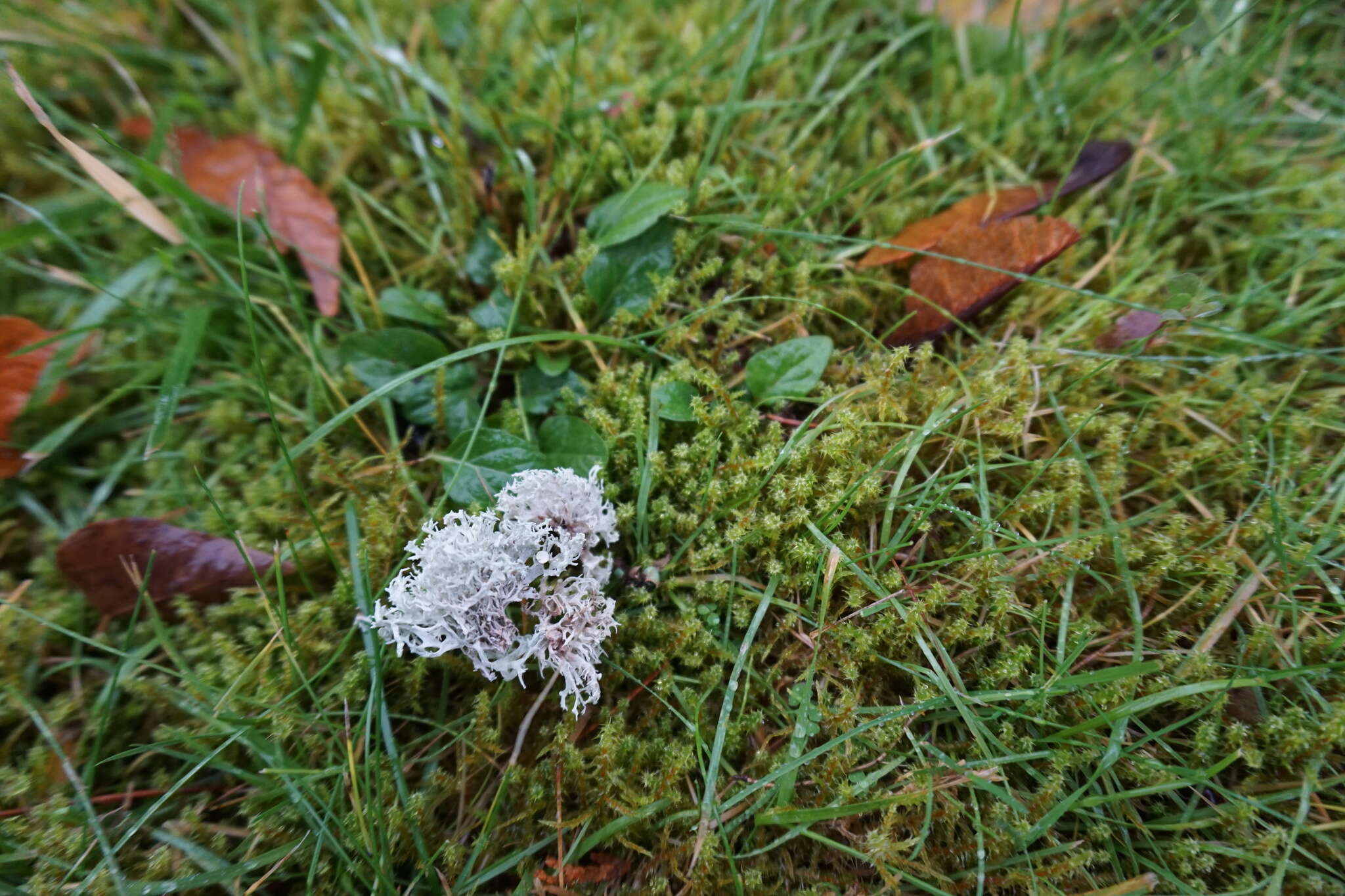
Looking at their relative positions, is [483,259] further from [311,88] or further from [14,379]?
[14,379]

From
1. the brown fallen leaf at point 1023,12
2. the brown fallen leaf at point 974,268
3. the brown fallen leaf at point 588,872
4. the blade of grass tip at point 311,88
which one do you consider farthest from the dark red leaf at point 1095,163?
the blade of grass tip at point 311,88

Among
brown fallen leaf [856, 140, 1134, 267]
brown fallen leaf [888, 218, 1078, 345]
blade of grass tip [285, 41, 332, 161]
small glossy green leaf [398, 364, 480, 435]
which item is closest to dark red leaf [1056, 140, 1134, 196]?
brown fallen leaf [856, 140, 1134, 267]

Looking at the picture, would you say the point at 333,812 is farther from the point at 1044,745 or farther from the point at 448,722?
the point at 1044,745

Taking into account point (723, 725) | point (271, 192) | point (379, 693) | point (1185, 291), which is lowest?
point (723, 725)

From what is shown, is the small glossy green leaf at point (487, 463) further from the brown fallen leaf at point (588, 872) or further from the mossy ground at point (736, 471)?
the brown fallen leaf at point (588, 872)

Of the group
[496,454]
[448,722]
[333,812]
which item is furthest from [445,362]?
[333,812]

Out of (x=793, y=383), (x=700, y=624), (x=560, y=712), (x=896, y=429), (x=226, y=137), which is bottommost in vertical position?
(x=560, y=712)

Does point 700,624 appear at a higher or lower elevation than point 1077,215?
lower

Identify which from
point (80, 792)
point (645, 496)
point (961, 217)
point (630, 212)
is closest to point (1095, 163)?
point (961, 217)
